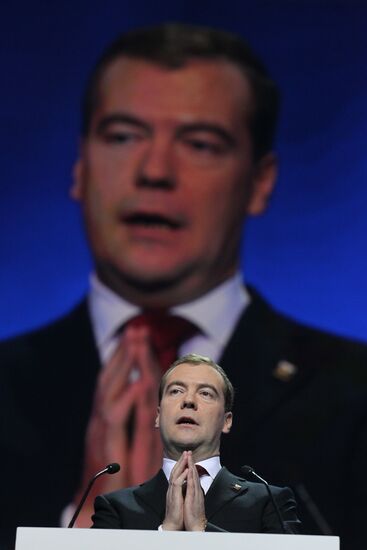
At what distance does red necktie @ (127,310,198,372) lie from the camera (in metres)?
5.04

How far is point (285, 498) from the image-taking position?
8.22 feet

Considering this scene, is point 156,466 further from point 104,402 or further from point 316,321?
point 316,321

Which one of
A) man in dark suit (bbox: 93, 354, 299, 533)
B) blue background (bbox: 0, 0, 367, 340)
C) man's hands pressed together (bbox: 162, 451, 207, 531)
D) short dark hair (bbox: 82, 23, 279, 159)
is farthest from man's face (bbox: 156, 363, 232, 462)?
short dark hair (bbox: 82, 23, 279, 159)

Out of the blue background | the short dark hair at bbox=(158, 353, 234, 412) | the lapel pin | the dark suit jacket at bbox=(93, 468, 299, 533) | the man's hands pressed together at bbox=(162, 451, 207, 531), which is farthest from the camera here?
the blue background

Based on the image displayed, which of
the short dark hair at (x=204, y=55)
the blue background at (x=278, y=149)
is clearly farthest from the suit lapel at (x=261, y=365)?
the short dark hair at (x=204, y=55)

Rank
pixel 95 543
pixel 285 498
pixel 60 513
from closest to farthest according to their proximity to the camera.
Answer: pixel 95 543
pixel 285 498
pixel 60 513

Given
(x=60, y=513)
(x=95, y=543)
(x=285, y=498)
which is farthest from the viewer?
(x=60, y=513)

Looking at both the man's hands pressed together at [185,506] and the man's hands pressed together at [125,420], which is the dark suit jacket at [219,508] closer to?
the man's hands pressed together at [185,506]

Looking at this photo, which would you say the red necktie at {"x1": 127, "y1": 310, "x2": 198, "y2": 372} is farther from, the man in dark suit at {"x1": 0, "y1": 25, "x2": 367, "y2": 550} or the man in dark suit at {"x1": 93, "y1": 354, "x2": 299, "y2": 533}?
the man in dark suit at {"x1": 93, "y1": 354, "x2": 299, "y2": 533}

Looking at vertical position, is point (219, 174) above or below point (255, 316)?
above

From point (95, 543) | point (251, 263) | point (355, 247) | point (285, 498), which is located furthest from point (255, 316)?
point (95, 543)

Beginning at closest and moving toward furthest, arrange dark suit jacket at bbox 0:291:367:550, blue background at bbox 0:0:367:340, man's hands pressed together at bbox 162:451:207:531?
1. man's hands pressed together at bbox 162:451:207:531
2. dark suit jacket at bbox 0:291:367:550
3. blue background at bbox 0:0:367:340

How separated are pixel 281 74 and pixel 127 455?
1.97m

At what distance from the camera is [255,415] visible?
16.2 feet
